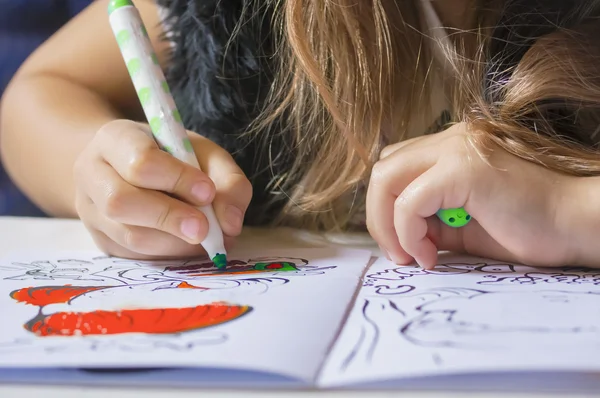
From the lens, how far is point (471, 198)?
1.36 feet

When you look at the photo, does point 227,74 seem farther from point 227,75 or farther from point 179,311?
point 179,311

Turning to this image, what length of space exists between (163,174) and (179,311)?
0.12 m

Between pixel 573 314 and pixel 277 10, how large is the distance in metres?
0.39

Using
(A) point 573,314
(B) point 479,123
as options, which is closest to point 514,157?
(B) point 479,123

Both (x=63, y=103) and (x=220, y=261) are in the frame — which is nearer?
(x=220, y=261)

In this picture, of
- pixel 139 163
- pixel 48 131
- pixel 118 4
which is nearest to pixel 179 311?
pixel 139 163

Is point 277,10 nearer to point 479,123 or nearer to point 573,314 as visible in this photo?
point 479,123

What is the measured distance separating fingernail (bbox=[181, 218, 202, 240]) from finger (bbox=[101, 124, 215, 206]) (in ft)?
0.04

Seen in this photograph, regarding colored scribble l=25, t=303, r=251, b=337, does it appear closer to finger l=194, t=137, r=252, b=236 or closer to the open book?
the open book

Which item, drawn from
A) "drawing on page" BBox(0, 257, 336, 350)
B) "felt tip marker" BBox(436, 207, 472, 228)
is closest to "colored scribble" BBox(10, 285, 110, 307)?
"drawing on page" BBox(0, 257, 336, 350)

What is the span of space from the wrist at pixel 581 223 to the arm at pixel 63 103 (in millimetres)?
427

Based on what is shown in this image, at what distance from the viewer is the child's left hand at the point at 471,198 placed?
0.41 metres

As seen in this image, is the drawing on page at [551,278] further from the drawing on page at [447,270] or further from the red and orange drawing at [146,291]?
the red and orange drawing at [146,291]

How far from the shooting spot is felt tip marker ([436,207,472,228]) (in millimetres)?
429
